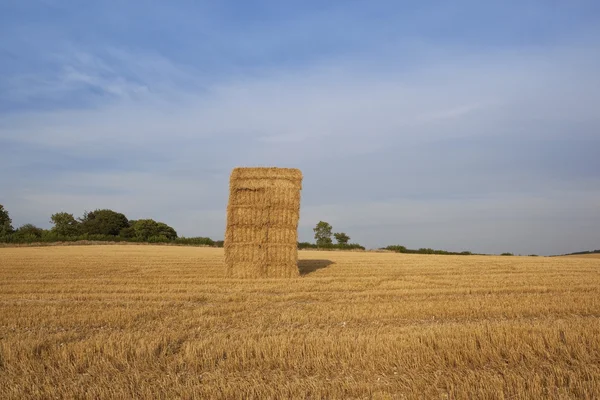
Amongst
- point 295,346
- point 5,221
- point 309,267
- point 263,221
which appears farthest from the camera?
point 5,221

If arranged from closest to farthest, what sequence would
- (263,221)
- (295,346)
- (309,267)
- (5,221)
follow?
(295,346)
(263,221)
(309,267)
(5,221)

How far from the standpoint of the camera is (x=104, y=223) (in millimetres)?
71000

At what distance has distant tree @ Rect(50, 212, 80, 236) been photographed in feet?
231

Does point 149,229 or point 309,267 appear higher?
point 149,229

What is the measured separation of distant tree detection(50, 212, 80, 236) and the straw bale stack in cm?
6205

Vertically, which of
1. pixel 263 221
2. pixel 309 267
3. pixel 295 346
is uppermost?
pixel 263 221

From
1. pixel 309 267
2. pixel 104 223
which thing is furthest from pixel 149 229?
pixel 309 267

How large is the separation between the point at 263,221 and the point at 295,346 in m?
11.0

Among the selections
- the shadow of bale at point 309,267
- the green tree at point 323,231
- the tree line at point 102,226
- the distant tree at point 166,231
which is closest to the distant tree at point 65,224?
the tree line at point 102,226

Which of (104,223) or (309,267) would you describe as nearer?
(309,267)

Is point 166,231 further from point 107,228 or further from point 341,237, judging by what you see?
point 341,237

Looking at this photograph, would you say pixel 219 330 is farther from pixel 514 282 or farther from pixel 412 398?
pixel 514 282

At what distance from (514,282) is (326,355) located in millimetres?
9817

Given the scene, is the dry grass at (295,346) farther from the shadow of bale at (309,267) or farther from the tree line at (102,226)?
the tree line at (102,226)
